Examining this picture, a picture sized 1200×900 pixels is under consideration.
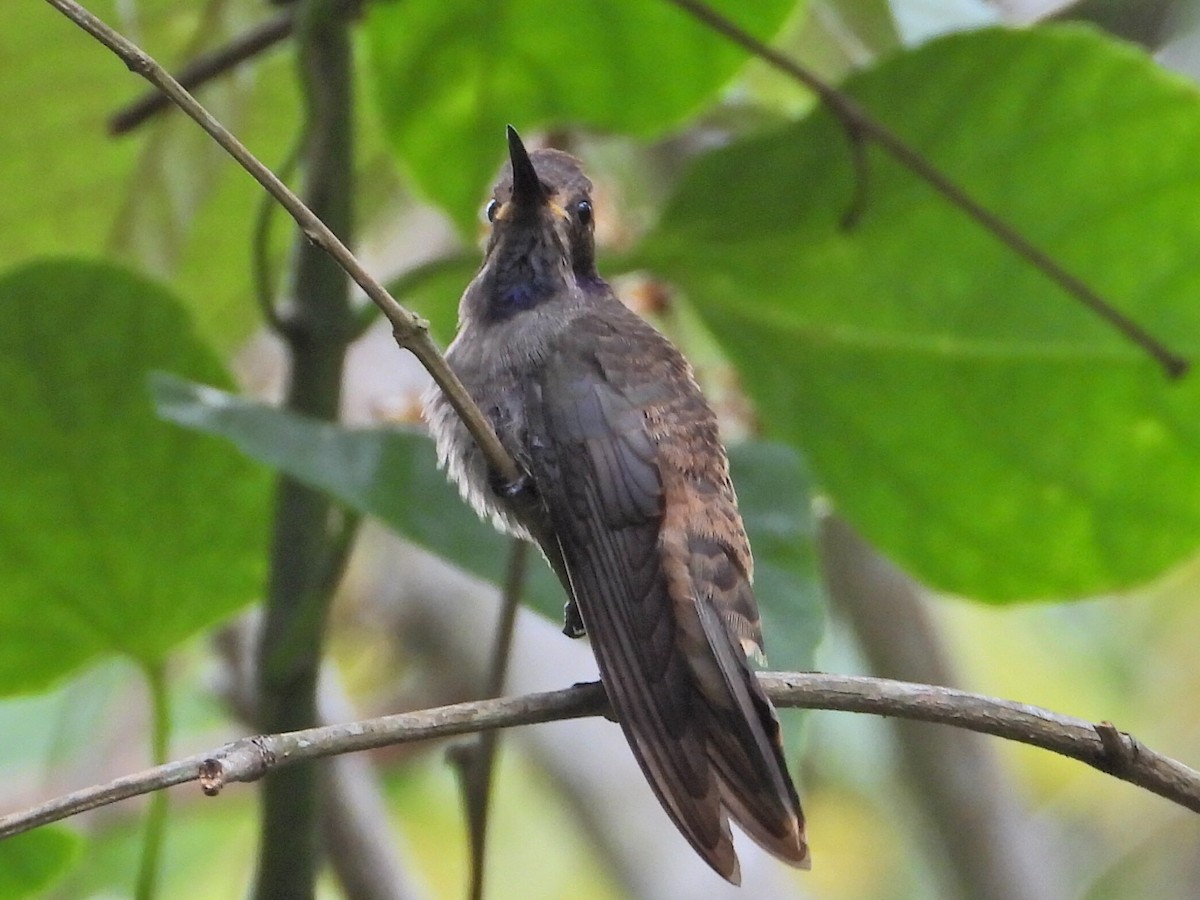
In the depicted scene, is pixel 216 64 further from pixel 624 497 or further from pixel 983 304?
pixel 983 304

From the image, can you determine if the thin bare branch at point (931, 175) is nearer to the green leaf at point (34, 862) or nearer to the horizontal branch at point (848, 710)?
the horizontal branch at point (848, 710)

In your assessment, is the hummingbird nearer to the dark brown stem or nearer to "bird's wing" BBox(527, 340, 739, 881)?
"bird's wing" BBox(527, 340, 739, 881)

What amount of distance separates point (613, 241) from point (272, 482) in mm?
855

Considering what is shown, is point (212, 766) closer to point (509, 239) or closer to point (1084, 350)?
point (509, 239)

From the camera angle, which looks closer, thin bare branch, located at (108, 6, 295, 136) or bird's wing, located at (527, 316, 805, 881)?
bird's wing, located at (527, 316, 805, 881)

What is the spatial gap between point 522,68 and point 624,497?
0.81 m

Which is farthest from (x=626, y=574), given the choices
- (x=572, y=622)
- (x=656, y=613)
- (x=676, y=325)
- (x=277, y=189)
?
(x=676, y=325)

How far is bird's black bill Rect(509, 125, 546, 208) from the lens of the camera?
1688 millimetres

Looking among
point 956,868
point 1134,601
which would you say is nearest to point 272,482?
point 956,868

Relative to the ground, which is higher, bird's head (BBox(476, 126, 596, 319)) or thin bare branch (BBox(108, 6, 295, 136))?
thin bare branch (BBox(108, 6, 295, 136))

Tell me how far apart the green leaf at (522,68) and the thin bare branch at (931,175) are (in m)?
0.22

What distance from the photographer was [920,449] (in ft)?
6.74

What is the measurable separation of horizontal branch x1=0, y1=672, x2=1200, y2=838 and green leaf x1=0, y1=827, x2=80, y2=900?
626mm

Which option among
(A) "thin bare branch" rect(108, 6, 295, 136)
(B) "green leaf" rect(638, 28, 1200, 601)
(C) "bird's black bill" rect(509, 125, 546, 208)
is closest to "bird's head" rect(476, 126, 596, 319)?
(C) "bird's black bill" rect(509, 125, 546, 208)
